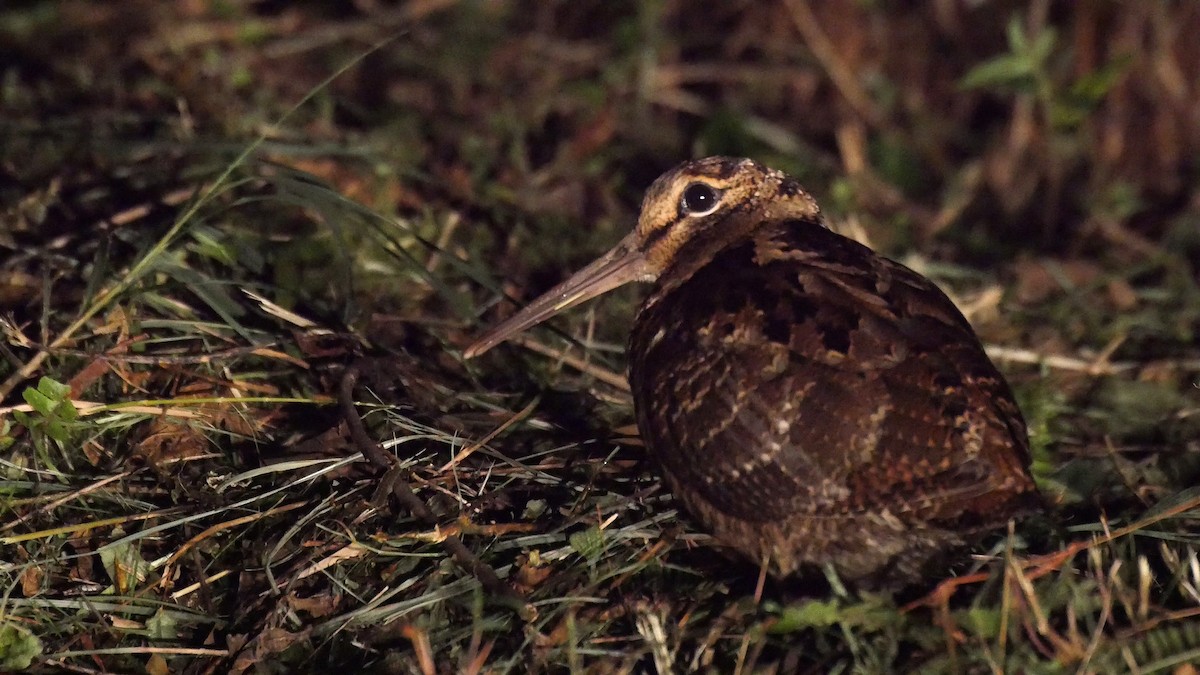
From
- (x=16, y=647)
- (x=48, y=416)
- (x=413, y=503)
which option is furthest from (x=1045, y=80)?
(x=16, y=647)

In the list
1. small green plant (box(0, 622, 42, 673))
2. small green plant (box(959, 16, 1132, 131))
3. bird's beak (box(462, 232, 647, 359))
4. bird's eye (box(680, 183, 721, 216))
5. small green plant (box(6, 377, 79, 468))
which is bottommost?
small green plant (box(0, 622, 42, 673))

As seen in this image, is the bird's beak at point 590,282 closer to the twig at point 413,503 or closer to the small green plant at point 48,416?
the twig at point 413,503

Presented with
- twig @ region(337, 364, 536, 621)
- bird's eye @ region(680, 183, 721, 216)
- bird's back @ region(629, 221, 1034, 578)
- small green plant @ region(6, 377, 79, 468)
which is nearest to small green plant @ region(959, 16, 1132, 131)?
bird's eye @ region(680, 183, 721, 216)

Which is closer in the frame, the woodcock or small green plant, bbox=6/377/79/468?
the woodcock

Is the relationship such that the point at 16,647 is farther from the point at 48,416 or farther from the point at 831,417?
the point at 831,417

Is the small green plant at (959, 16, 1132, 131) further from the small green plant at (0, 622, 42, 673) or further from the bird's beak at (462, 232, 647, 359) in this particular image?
the small green plant at (0, 622, 42, 673)

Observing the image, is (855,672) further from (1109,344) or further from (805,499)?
(1109,344)
